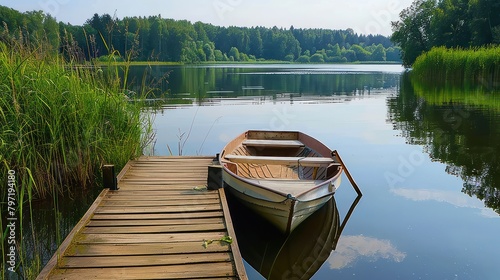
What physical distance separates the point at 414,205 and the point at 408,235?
121cm

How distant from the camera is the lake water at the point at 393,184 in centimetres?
503

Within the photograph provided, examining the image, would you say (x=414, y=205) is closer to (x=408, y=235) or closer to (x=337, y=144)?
(x=408, y=235)

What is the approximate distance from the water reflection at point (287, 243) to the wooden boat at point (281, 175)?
0.24 metres

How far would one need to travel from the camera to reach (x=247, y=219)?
6199 mm

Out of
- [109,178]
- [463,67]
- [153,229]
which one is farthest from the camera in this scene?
[463,67]

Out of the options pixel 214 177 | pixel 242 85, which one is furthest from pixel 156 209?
pixel 242 85

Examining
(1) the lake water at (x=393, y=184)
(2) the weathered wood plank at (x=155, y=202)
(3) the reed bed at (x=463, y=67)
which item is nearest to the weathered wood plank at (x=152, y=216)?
(2) the weathered wood plank at (x=155, y=202)

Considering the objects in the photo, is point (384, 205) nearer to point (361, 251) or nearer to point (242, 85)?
point (361, 251)

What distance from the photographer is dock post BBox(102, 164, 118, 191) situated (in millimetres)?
5773

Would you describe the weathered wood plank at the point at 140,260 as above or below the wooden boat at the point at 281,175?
below

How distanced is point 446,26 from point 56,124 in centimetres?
4636

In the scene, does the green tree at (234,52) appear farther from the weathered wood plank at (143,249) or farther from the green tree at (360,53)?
the weathered wood plank at (143,249)

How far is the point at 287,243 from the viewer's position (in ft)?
17.7

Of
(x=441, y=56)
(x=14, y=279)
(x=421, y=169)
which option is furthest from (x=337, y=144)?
(x=441, y=56)
